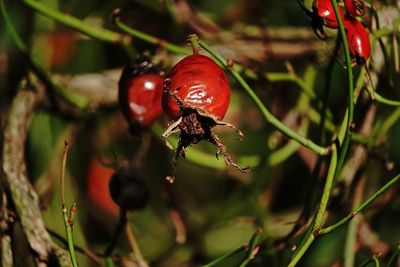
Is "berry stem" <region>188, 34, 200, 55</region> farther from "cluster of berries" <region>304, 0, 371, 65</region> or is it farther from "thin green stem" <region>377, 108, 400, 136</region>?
"thin green stem" <region>377, 108, 400, 136</region>

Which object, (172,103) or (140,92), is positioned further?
(140,92)

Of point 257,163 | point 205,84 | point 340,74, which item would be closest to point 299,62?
→ point 340,74

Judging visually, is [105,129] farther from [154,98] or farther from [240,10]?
[154,98]

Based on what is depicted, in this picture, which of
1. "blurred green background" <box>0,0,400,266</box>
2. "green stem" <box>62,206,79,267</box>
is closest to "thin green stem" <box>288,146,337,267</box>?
"green stem" <box>62,206,79,267</box>

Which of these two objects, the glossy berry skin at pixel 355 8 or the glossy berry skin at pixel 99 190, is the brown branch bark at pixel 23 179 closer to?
the glossy berry skin at pixel 99 190

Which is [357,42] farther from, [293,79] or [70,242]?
[70,242]

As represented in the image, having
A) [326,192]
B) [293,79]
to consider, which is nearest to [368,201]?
[326,192]

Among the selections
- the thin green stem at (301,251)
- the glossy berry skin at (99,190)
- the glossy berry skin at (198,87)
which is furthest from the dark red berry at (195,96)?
the glossy berry skin at (99,190)
